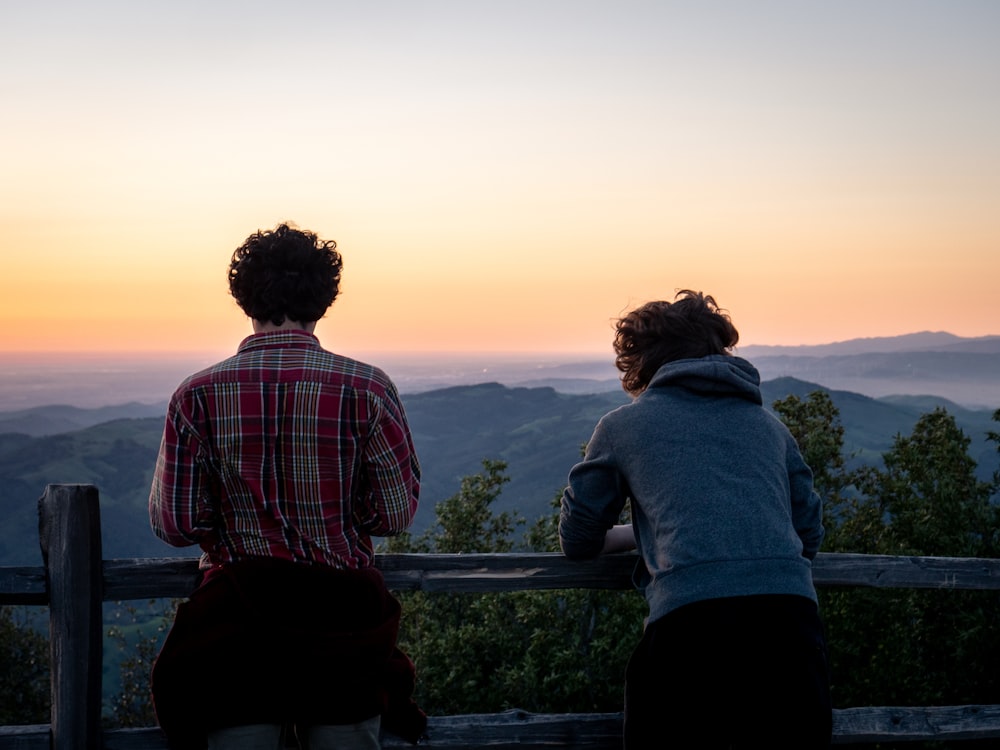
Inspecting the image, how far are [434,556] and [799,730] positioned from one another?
1.55 m

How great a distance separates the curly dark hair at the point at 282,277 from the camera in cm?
280

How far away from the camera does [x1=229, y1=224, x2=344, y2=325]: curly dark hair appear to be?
280 centimetres

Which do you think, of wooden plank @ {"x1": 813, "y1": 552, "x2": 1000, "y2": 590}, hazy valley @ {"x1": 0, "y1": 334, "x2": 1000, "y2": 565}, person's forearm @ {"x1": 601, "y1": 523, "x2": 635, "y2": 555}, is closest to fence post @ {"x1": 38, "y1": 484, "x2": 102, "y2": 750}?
person's forearm @ {"x1": 601, "y1": 523, "x2": 635, "y2": 555}

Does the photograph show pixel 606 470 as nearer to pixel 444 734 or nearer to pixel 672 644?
pixel 672 644

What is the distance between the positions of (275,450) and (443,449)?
15659 cm

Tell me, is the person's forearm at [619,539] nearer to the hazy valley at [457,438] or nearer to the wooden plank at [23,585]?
the wooden plank at [23,585]

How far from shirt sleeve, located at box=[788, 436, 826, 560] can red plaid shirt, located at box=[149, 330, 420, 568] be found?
1.40m

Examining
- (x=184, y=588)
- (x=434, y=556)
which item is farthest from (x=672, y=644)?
(x=184, y=588)

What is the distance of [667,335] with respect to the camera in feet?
10.2

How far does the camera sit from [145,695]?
63.9ft

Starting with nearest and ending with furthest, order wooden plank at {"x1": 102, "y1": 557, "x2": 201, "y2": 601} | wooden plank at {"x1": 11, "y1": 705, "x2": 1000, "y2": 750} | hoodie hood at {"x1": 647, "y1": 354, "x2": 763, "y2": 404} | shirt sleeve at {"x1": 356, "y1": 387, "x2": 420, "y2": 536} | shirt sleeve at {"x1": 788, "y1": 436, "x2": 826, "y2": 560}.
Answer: shirt sleeve at {"x1": 356, "y1": 387, "x2": 420, "y2": 536} → hoodie hood at {"x1": 647, "y1": 354, "x2": 763, "y2": 404} → shirt sleeve at {"x1": 788, "y1": 436, "x2": 826, "y2": 560} → wooden plank at {"x1": 102, "y1": 557, "x2": 201, "y2": 601} → wooden plank at {"x1": 11, "y1": 705, "x2": 1000, "y2": 750}

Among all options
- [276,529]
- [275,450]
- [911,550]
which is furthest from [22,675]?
[275,450]

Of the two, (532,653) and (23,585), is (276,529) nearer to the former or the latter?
(23,585)

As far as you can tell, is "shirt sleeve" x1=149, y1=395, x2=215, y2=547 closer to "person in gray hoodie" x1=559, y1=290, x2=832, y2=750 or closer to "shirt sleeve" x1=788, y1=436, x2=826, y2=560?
"person in gray hoodie" x1=559, y1=290, x2=832, y2=750
